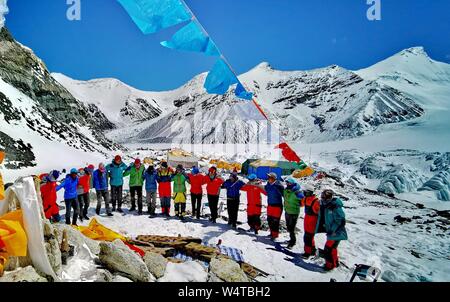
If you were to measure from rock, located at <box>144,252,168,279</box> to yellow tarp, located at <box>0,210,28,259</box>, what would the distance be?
1849 millimetres

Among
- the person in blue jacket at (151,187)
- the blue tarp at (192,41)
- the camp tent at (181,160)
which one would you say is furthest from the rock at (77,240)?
the camp tent at (181,160)

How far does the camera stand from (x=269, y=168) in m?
27.6

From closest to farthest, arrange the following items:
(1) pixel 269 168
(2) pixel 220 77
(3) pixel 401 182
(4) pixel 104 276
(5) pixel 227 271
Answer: (4) pixel 104 276
(5) pixel 227 271
(2) pixel 220 77
(3) pixel 401 182
(1) pixel 269 168

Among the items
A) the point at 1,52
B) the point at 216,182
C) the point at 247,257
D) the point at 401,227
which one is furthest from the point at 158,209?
the point at 1,52

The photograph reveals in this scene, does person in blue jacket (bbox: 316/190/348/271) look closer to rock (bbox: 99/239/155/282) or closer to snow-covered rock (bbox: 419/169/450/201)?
rock (bbox: 99/239/155/282)

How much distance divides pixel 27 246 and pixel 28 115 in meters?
28.4

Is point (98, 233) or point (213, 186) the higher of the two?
point (213, 186)

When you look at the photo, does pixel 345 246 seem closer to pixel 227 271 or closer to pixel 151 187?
pixel 227 271

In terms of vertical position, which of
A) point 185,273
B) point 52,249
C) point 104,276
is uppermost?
point 52,249

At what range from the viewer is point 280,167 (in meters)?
28.6

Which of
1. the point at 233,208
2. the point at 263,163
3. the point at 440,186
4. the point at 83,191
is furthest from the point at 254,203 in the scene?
the point at 263,163

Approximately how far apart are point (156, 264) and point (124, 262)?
23.5 inches
